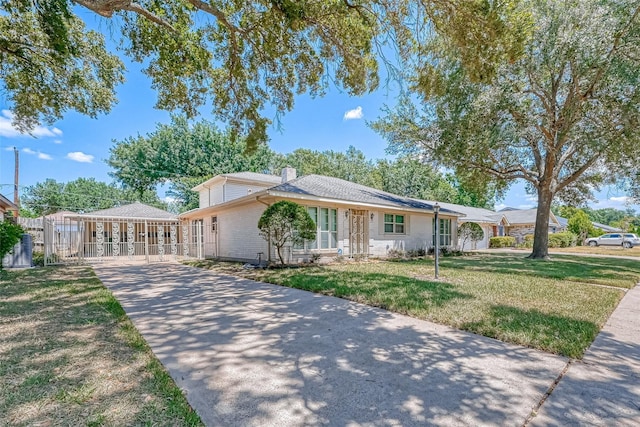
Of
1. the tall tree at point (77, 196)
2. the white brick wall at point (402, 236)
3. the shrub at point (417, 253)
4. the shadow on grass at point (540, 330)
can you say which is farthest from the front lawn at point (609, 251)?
the tall tree at point (77, 196)

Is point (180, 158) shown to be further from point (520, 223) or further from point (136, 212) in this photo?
point (520, 223)

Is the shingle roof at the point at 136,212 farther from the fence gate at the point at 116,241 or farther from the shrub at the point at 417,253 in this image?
the shrub at the point at 417,253

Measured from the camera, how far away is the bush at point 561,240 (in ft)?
87.6

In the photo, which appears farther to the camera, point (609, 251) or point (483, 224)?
point (483, 224)

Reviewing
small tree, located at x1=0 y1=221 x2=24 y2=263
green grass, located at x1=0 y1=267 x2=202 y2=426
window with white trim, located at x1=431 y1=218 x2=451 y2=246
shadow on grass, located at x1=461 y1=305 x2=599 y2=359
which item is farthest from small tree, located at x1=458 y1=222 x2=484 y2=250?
small tree, located at x1=0 y1=221 x2=24 y2=263

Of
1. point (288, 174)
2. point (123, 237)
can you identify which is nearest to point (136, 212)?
point (123, 237)

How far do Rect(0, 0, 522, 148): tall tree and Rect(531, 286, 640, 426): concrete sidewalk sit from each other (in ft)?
17.9

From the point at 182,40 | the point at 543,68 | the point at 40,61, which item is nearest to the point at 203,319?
the point at 182,40

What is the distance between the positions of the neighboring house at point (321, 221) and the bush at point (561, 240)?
14.9 meters

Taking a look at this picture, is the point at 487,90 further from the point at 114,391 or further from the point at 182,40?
the point at 114,391

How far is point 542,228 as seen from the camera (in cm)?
1531

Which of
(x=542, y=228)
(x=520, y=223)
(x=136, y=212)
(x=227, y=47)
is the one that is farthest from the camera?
(x=520, y=223)

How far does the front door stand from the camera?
44.3ft

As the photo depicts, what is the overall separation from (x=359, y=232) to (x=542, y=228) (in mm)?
9279
